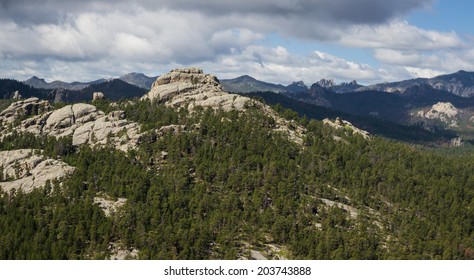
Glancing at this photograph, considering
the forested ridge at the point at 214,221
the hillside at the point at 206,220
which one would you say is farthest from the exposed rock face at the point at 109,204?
the forested ridge at the point at 214,221

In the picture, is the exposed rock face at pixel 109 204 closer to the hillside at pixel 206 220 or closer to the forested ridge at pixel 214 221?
the hillside at pixel 206 220

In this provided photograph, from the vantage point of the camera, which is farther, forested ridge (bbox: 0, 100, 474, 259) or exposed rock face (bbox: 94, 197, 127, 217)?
exposed rock face (bbox: 94, 197, 127, 217)

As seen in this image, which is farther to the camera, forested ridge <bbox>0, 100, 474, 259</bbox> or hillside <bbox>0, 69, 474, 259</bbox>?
forested ridge <bbox>0, 100, 474, 259</bbox>

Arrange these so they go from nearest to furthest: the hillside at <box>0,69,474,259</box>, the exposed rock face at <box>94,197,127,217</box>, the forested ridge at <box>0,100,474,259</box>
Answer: the hillside at <box>0,69,474,259</box>
the forested ridge at <box>0,100,474,259</box>
the exposed rock face at <box>94,197,127,217</box>

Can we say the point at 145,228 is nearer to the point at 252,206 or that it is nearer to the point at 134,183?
the point at 134,183

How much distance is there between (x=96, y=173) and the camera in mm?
194875

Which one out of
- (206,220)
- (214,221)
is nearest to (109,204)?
(206,220)

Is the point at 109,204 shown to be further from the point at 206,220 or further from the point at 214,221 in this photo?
the point at 214,221

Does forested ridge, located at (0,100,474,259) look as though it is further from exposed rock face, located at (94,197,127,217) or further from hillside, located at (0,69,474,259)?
exposed rock face, located at (94,197,127,217)

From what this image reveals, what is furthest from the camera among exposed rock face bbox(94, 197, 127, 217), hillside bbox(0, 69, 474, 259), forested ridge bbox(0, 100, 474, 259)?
exposed rock face bbox(94, 197, 127, 217)

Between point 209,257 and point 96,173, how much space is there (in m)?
79.0

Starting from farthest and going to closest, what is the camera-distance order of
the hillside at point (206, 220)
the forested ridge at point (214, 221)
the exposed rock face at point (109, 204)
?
the exposed rock face at point (109, 204) → the forested ridge at point (214, 221) → the hillside at point (206, 220)

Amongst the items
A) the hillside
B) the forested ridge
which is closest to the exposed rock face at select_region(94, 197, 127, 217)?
the hillside
